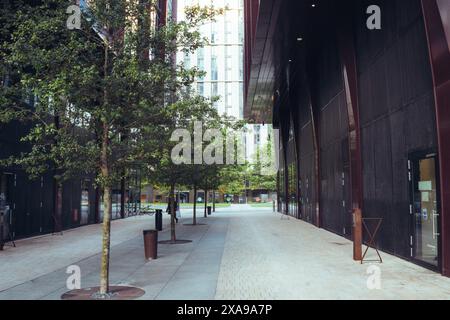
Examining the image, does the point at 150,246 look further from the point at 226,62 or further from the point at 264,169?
the point at 226,62

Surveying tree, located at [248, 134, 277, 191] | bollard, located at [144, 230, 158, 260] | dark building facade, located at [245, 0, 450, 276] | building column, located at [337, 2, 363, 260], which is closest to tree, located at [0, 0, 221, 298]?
bollard, located at [144, 230, 158, 260]

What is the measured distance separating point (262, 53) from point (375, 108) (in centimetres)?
1052

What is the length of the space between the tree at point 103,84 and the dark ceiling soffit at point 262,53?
794cm

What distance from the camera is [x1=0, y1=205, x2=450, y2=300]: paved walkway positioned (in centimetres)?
876

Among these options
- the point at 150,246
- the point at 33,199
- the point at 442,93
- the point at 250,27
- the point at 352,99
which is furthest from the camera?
the point at 250,27

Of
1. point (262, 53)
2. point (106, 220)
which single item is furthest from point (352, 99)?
point (106, 220)

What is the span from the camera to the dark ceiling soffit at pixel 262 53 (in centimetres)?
1759

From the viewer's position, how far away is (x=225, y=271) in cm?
1119

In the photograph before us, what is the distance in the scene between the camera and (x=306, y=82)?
2567 cm

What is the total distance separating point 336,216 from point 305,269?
10150 millimetres

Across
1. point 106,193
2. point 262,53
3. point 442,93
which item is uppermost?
point 262,53

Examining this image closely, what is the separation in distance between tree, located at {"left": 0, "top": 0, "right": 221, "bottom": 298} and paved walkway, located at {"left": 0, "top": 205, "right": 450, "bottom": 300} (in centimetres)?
190

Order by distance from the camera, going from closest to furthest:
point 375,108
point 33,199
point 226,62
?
point 375,108 < point 33,199 < point 226,62
